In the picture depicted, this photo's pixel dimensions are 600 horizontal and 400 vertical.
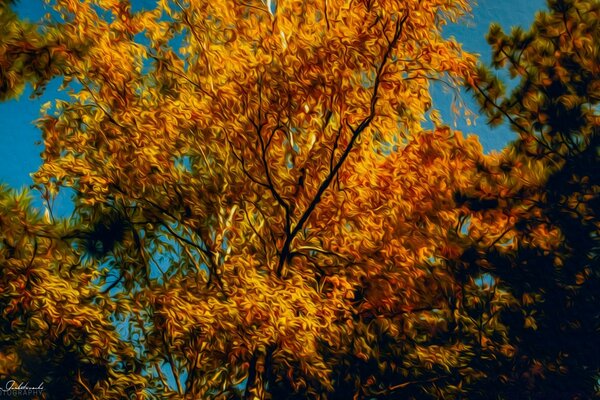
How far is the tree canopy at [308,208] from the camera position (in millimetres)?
10258

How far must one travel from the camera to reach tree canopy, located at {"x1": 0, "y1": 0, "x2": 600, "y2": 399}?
10.3m

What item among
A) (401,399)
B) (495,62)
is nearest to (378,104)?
(495,62)

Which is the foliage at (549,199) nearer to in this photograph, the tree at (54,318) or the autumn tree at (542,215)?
the autumn tree at (542,215)

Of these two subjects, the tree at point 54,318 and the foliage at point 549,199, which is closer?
the foliage at point 549,199

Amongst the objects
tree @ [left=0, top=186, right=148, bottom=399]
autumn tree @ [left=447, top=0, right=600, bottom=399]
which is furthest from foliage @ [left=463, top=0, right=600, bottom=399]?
tree @ [left=0, top=186, right=148, bottom=399]

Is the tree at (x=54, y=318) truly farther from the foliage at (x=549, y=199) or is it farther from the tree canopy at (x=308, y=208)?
the foliage at (x=549, y=199)

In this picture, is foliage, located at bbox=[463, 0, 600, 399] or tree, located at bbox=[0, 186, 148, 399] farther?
tree, located at bbox=[0, 186, 148, 399]

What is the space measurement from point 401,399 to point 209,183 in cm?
541

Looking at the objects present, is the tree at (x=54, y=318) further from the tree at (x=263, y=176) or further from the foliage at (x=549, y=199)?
the foliage at (x=549, y=199)

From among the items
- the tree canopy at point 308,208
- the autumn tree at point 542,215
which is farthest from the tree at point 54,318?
the autumn tree at point 542,215

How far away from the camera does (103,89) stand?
11.2 metres

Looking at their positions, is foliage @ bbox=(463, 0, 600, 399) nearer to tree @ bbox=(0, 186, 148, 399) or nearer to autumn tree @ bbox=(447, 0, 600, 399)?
autumn tree @ bbox=(447, 0, 600, 399)

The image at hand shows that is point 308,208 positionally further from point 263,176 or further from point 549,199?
point 549,199

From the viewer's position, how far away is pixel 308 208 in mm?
11148
